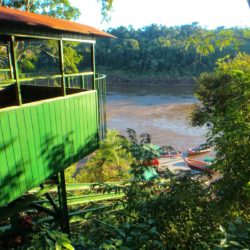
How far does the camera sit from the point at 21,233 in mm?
5246

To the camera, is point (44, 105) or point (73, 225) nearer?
point (44, 105)

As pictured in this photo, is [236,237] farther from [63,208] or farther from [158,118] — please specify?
[158,118]

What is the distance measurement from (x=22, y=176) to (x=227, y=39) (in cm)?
365

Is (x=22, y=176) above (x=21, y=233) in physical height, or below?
above

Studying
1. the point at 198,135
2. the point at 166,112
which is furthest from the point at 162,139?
the point at 166,112

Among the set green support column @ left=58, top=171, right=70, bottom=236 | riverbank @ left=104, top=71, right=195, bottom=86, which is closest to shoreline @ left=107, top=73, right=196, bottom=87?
riverbank @ left=104, top=71, right=195, bottom=86

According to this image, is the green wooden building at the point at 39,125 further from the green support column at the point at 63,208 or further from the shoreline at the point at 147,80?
the shoreline at the point at 147,80

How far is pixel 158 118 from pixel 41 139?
3325 cm

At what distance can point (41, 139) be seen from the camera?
15.2 feet

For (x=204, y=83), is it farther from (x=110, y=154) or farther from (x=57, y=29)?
(x=57, y=29)

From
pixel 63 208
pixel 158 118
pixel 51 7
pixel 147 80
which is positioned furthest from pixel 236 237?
pixel 147 80

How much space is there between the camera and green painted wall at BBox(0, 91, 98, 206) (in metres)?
4.03

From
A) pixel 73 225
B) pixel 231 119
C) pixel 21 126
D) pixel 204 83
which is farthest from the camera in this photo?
pixel 204 83

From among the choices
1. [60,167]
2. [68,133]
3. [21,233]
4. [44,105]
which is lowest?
[21,233]
